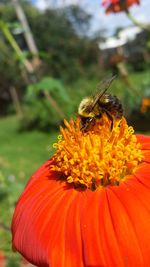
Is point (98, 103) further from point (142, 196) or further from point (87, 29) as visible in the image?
point (87, 29)

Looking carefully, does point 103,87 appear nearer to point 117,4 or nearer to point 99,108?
point 99,108

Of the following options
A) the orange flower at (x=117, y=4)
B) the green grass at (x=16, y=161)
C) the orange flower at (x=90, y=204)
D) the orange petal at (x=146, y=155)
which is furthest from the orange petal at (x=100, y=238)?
the orange flower at (x=117, y=4)

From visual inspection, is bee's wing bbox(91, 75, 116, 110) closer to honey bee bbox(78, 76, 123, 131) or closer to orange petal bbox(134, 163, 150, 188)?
honey bee bbox(78, 76, 123, 131)

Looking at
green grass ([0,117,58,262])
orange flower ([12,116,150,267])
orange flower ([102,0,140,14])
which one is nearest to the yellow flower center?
orange flower ([12,116,150,267])

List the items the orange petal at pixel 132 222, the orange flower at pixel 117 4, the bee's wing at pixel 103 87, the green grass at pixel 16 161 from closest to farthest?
the orange petal at pixel 132 222 → the bee's wing at pixel 103 87 → the orange flower at pixel 117 4 → the green grass at pixel 16 161

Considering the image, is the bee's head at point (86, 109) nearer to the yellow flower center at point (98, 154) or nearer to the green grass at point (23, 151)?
the yellow flower center at point (98, 154)

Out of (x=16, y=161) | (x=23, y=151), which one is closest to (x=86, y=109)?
(x=16, y=161)
